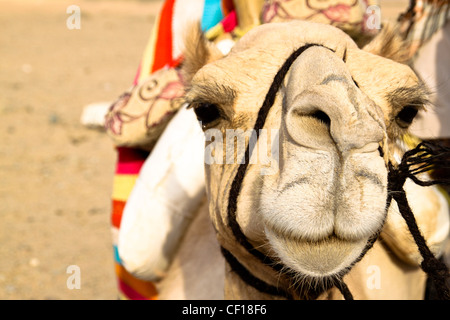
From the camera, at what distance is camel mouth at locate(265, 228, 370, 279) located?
1.25 meters

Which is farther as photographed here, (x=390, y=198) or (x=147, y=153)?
(x=147, y=153)

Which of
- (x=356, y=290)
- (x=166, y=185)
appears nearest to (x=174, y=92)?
(x=166, y=185)

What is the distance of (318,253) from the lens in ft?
4.15

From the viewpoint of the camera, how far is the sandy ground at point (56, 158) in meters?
4.62

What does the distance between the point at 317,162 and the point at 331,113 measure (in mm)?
105

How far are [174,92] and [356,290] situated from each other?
1.01m

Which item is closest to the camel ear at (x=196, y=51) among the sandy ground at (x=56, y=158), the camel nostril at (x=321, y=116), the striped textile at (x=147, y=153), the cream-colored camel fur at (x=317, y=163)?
the cream-colored camel fur at (x=317, y=163)

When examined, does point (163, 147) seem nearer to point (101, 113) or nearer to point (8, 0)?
point (101, 113)

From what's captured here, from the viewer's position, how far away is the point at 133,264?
88.4 inches

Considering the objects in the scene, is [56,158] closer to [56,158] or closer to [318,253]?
Answer: [56,158]
